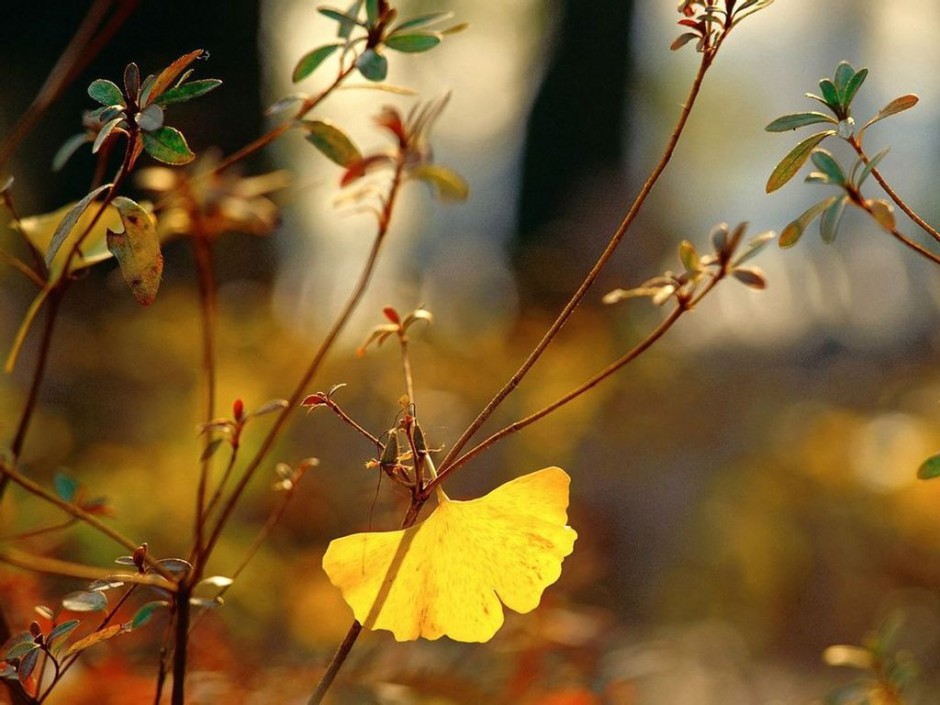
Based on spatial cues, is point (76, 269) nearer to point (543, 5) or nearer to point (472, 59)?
point (472, 59)

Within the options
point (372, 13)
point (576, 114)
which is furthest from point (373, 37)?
point (576, 114)

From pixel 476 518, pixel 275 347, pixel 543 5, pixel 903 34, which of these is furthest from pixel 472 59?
pixel 476 518

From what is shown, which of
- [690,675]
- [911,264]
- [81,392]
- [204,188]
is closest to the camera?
[204,188]

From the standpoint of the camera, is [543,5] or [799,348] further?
[543,5]

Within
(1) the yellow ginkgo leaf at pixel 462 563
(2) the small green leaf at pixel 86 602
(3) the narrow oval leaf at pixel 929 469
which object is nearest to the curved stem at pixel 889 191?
(3) the narrow oval leaf at pixel 929 469

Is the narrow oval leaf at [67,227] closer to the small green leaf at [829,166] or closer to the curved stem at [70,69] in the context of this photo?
the curved stem at [70,69]

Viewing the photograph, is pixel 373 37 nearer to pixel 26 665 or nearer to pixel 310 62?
pixel 310 62
